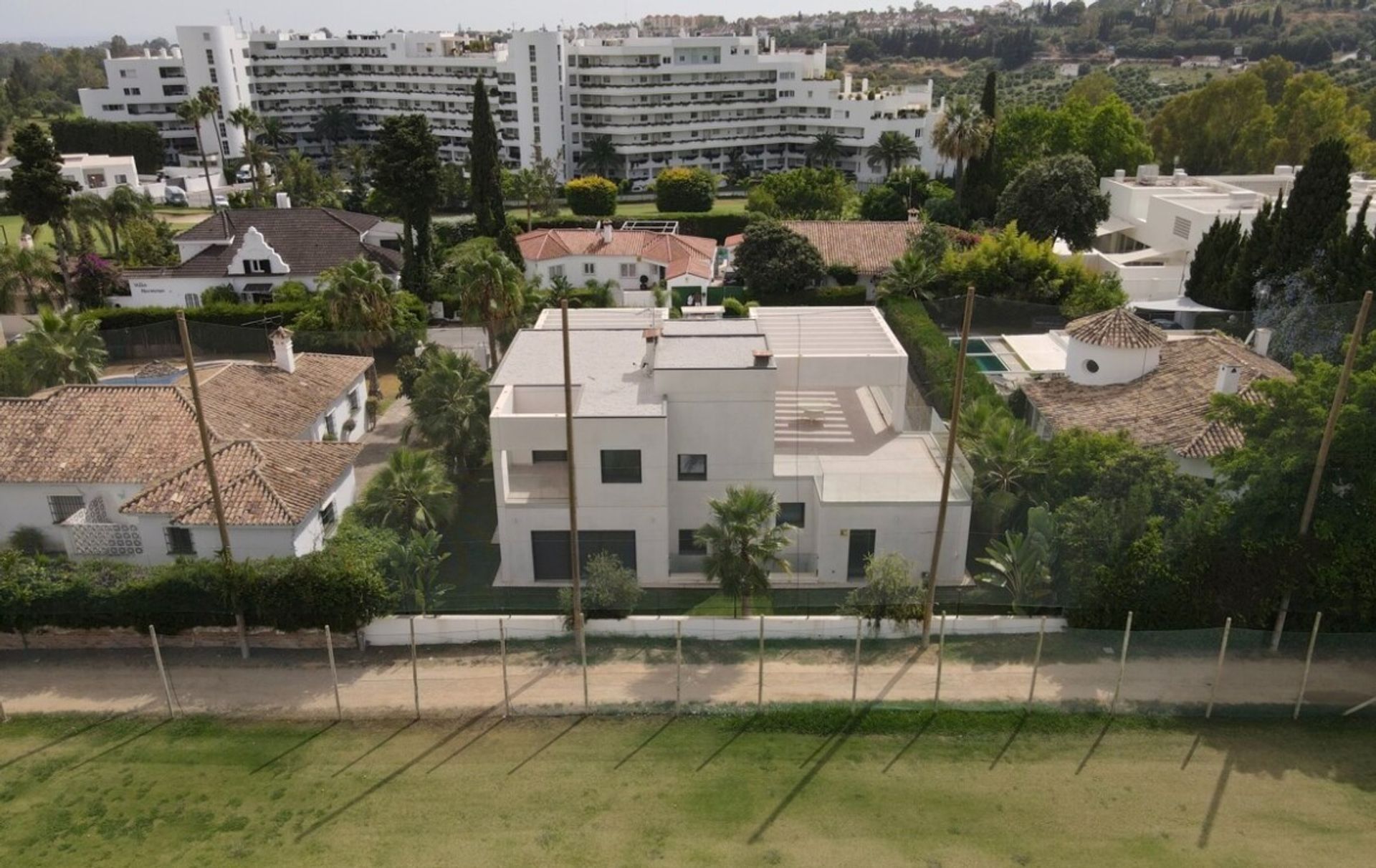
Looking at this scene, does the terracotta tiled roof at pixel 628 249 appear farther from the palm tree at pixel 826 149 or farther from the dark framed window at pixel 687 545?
the palm tree at pixel 826 149

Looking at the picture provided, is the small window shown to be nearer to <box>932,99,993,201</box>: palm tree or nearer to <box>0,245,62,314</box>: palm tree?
<box>0,245,62,314</box>: palm tree

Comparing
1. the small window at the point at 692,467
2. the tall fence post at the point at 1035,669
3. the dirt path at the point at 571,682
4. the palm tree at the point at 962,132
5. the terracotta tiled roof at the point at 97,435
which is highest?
the palm tree at the point at 962,132

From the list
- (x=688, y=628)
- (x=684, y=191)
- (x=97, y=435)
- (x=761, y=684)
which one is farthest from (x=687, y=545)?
(x=684, y=191)

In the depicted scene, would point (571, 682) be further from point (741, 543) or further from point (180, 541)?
point (180, 541)

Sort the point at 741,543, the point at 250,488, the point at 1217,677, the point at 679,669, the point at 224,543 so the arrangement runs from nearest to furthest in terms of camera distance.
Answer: the point at 1217,677 < the point at 679,669 < the point at 741,543 < the point at 224,543 < the point at 250,488

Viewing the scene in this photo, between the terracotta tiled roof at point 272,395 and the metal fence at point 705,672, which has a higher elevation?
the terracotta tiled roof at point 272,395

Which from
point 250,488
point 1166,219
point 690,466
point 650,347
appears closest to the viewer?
point 250,488

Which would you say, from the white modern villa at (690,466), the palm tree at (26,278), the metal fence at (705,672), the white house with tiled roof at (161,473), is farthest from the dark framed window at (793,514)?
the palm tree at (26,278)
